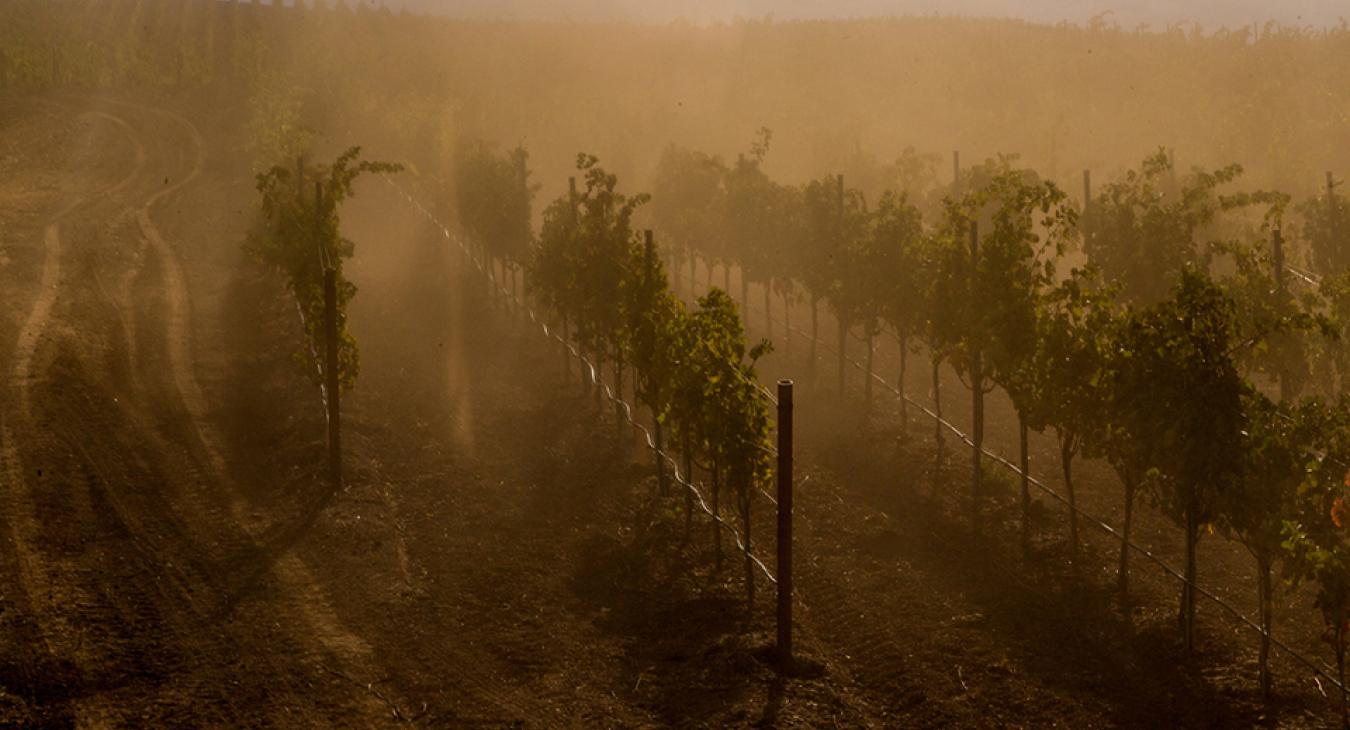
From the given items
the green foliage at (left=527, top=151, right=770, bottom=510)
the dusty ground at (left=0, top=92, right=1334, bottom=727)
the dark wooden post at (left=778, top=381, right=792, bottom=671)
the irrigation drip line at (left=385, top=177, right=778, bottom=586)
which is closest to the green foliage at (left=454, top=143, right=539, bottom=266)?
the irrigation drip line at (left=385, top=177, right=778, bottom=586)

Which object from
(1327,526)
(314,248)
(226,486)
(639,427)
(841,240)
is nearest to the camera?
(1327,526)

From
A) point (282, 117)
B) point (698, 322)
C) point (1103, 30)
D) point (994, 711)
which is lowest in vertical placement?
point (994, 711)

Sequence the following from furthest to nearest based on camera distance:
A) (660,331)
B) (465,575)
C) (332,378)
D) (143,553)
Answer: (332,378)
(660,331)
(465,575)
(143,553)

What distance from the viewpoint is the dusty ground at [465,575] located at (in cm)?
1792

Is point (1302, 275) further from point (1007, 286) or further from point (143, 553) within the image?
point (143, 553)

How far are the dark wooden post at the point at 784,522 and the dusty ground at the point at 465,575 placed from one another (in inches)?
22.1

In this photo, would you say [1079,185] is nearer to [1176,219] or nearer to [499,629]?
[1176,219]

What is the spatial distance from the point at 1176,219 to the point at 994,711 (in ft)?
59.9

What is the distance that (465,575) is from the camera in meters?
23.1

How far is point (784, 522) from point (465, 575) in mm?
7729

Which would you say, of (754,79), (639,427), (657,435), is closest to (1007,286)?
(657,435)

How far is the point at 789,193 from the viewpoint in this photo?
4309 centimetres

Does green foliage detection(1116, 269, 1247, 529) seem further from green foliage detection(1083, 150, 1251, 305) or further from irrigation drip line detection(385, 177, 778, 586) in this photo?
green foliage detection(1083, 150, 1251, 305)

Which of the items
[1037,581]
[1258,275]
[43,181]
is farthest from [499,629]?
[43,181]
